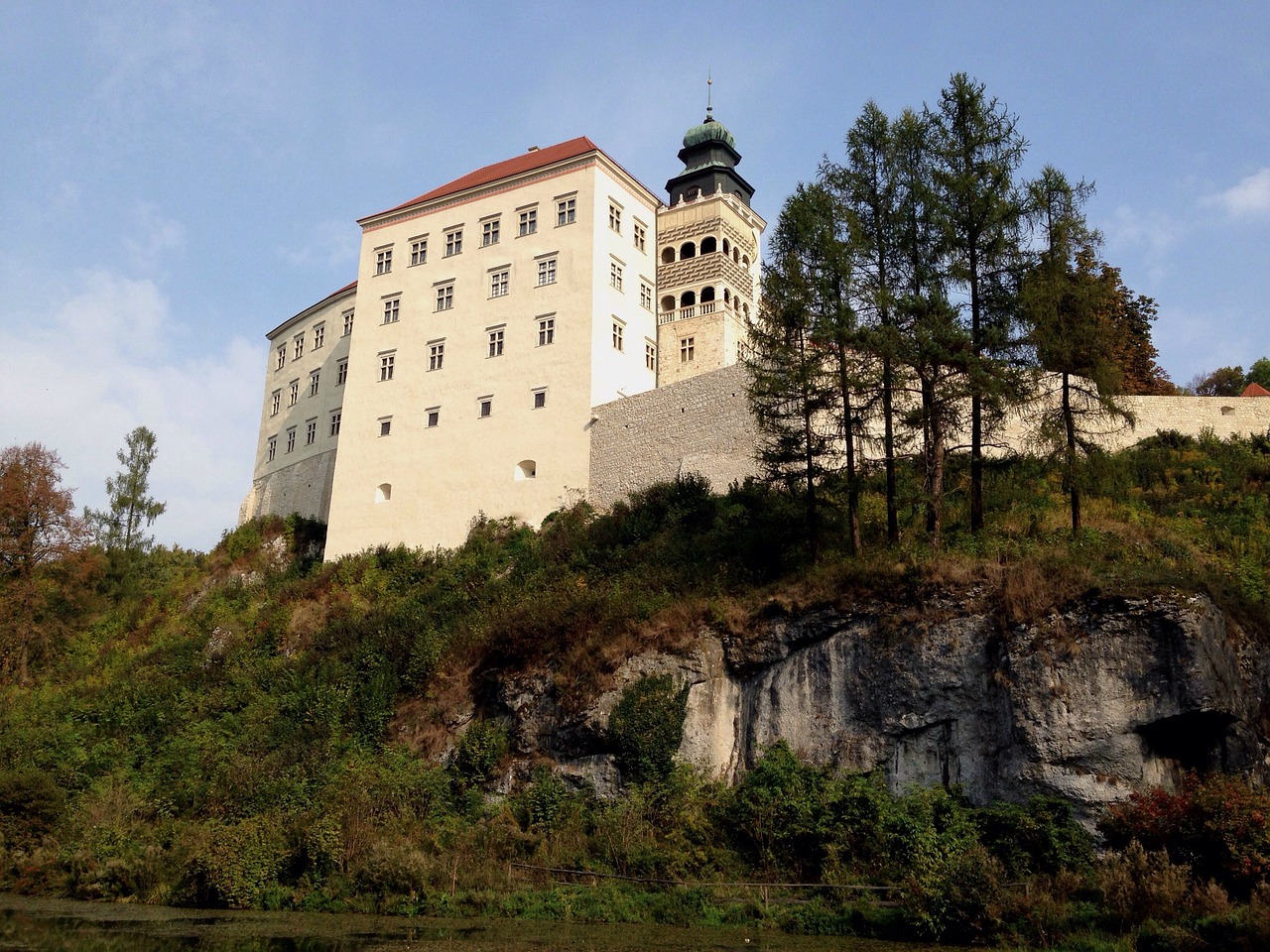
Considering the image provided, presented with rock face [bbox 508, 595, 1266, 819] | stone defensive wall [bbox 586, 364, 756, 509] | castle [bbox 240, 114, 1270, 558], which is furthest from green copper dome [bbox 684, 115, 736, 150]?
rock face [bbox 508, 595, 1266, 819]

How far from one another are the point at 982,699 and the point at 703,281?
2401 centimetres

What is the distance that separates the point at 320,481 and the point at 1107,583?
34525 millimetres

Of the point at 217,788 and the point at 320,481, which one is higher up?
the point at 320,481

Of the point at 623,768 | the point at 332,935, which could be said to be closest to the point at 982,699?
the point at 623,768

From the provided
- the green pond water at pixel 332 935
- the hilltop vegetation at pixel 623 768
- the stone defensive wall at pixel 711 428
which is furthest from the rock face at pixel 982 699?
the stone defensive wall at pixel 711 428

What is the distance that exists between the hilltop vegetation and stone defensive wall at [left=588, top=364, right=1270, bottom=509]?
102 centimetres

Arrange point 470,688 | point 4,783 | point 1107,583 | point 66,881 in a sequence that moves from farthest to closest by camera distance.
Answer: point 470,688 → point 4,783 → point 66,881 → point 1107,583

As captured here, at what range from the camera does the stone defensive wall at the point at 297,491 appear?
158 ft

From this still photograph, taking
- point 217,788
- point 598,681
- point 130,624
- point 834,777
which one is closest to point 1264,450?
point 834,777

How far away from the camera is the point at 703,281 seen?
4288cm

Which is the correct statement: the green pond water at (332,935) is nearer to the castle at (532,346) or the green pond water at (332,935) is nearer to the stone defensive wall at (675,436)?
the stone defensive wall at (675,436)

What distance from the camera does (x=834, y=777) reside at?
22.9 m

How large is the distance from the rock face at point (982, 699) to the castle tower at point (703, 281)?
1716cm

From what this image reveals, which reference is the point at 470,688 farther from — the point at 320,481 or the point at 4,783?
the point at 320,481
